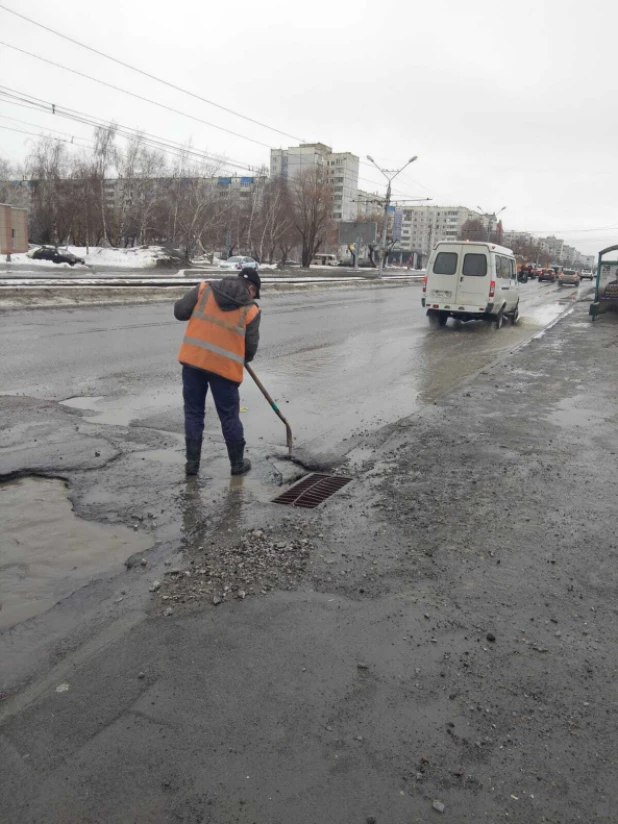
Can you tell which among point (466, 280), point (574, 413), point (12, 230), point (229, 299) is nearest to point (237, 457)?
point (229, 299)

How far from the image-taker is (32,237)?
61.4 metres

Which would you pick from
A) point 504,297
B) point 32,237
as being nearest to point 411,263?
point 32,237

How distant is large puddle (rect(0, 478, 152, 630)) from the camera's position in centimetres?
319

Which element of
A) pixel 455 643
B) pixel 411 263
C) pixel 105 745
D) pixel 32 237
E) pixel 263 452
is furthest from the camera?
pixel 411 263

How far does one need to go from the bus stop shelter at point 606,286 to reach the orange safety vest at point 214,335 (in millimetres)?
19248

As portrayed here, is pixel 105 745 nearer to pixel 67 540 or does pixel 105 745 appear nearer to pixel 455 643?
pixel 455 643

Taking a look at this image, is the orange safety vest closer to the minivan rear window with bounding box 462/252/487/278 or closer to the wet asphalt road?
the wet asphalt road

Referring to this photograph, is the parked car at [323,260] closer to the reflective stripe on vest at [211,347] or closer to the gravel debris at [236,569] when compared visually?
the reflective stripe on vest at [211,347]

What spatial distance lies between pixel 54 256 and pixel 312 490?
4018cm

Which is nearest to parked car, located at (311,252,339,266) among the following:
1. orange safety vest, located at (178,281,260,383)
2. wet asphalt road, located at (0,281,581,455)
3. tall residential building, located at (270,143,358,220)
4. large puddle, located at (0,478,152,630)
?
tall residential building, located at (270,143,358,220)

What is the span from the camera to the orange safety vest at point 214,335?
469 centimetres

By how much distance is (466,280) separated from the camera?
16531 millimetres

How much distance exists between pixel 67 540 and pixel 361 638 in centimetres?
197

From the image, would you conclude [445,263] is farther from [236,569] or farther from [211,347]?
[236,569]
